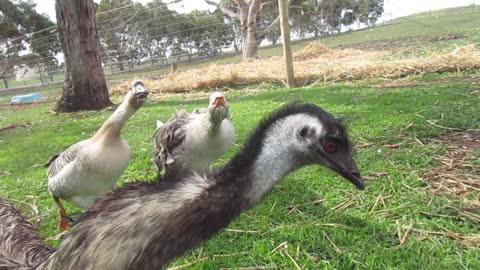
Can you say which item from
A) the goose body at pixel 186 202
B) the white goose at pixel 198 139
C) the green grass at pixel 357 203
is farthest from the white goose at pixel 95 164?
the goose body at pixel 186 202

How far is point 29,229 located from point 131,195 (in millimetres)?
1246

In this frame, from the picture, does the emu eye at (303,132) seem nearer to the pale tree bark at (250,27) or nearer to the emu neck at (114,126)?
the emu neck at (114,126)

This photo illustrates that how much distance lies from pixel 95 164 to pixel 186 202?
1694 mm

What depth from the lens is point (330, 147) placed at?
6.12 ft

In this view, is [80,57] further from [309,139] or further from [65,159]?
[309,139]

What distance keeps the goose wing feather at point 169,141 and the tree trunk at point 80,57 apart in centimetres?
564

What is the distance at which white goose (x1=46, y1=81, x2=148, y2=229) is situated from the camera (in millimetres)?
3012

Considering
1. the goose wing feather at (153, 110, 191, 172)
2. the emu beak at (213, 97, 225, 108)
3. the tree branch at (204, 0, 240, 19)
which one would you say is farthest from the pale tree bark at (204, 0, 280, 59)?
the emu beak at (213, 97, 225, 108)

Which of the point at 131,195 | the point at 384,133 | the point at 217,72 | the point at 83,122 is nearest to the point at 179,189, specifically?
the point at 131,195

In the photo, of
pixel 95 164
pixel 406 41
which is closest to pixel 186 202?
pixel 95 164

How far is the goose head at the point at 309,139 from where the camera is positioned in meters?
1.81

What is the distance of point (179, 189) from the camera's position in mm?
1550

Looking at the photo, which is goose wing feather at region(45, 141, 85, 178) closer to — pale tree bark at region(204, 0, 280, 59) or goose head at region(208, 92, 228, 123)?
goose head at region(208, 92, 228, 123)

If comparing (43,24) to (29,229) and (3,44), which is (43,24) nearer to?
(3,44)
